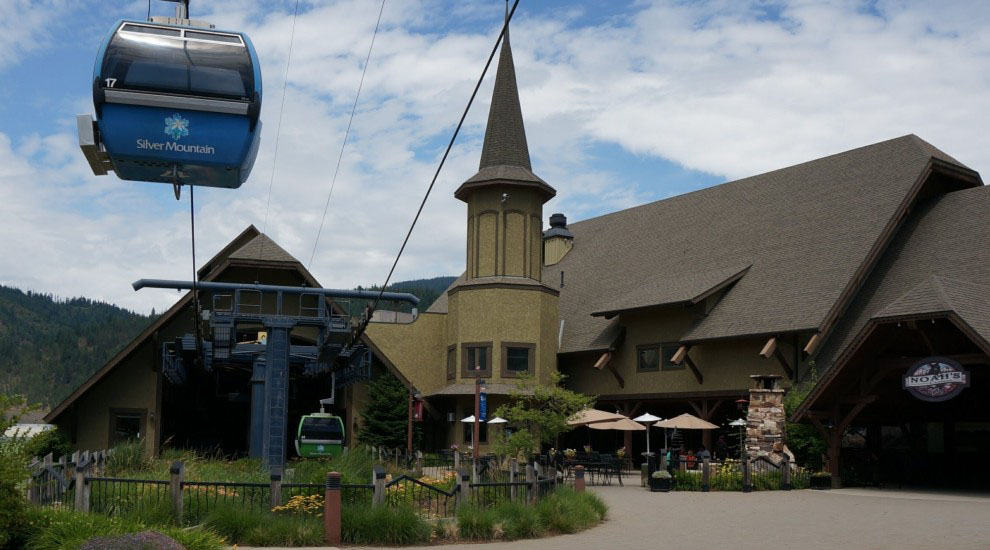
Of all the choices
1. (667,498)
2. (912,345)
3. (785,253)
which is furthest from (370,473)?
(785,253)

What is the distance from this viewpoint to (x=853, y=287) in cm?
3478

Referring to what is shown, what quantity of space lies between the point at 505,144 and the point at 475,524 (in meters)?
28.8

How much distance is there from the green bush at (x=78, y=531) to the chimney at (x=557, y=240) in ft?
133

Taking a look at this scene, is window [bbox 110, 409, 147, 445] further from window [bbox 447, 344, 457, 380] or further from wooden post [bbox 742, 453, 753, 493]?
wooden post [bbox 742, 453, 753, 493]

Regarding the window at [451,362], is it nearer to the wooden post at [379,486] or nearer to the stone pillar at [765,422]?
the stone pillar at [765,422]

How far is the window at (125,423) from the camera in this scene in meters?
40.6

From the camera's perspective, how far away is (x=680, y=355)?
3784 centimetres

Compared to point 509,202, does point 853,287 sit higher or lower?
lower

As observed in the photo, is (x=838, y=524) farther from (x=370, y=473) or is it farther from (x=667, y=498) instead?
(x=370, y=473)

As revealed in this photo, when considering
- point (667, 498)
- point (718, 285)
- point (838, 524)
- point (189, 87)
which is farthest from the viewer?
point (718, 285)

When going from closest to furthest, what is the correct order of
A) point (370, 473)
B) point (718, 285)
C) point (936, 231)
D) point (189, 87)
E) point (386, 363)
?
point (189, 87)
point (370, 473)
point (936, 231)
point (718, 285)
point (386, 363)

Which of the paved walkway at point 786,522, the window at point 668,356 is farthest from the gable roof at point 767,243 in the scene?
the paved walkway at point 786,522

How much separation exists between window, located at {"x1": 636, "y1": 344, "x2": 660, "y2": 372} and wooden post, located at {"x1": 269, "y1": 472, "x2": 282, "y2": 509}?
25450mm

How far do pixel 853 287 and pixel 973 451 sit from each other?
6410 mm
